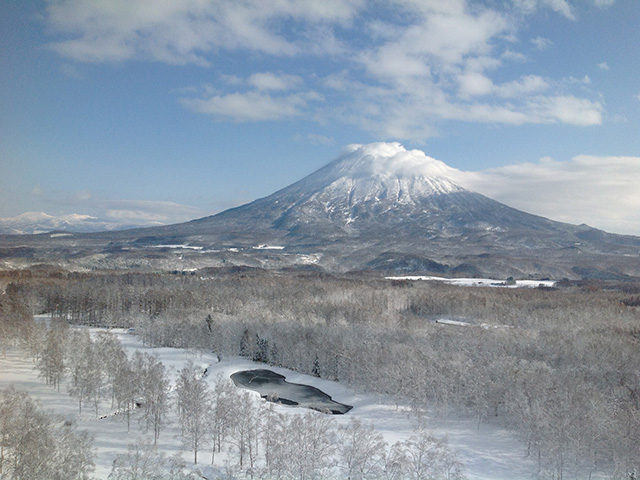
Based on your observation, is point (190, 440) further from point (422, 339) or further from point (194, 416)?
point (422, 339)

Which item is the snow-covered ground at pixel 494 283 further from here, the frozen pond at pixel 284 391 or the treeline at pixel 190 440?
the treeline at pixel 190 440

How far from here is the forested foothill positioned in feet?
123

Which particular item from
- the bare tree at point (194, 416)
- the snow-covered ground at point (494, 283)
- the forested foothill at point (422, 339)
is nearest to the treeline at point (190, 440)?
the bare tree at point (194, 416)

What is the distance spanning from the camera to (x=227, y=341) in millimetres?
75250

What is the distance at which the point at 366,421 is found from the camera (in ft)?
154

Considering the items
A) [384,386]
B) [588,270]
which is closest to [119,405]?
[384,386]

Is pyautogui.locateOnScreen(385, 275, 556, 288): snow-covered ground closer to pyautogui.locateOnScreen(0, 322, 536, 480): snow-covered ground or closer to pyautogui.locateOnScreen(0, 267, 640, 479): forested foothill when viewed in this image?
pyautogui.locateOnScreen(0, 267, 640, 479): forested foothill

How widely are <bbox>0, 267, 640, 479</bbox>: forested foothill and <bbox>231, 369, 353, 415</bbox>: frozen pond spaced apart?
4707mm

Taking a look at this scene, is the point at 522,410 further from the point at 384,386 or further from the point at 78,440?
the point at 78,440

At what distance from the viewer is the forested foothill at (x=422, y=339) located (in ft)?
123

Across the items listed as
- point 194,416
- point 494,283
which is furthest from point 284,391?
point 494,283

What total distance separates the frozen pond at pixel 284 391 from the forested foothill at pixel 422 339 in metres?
4.71

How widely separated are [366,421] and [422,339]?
72.5 feet

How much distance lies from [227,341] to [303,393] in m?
21.4
